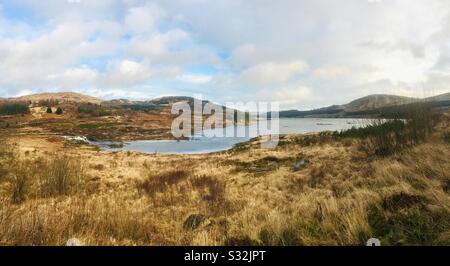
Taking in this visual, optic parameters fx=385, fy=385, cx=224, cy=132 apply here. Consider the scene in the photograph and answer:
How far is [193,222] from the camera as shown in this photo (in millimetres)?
9414

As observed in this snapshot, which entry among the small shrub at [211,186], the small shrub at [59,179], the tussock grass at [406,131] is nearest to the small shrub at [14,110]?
the small shrub at [59,179]

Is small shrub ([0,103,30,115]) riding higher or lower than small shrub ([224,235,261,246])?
higher

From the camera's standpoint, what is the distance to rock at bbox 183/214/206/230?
916 cm

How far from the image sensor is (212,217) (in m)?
10.0

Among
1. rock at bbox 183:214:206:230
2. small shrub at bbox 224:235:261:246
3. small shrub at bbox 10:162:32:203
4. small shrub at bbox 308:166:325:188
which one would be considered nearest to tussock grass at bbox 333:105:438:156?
small shrub at bbox 308:166:325:188

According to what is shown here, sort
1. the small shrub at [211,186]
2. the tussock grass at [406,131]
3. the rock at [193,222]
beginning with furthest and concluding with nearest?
the tussock grass at [406,131], the small shrub at [211,186], the rock at [193,222]

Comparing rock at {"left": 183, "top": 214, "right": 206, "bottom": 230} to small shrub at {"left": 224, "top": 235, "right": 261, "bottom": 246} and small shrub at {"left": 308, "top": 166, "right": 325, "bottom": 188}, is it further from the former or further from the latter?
small shrub at {"left": 308, "top": 166, "right": 325, "bottom": 188}

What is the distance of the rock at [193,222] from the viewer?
30.0ft

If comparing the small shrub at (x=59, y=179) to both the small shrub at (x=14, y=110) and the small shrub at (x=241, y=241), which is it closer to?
the small shrub at (x=241, y=241)

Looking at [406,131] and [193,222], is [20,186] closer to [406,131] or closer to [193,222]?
[193,222]

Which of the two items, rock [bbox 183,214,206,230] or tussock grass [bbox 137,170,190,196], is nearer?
rock [bbox 183,214,206,230]

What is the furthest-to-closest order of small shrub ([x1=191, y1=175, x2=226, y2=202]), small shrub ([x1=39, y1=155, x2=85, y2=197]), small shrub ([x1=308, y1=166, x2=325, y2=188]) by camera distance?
small shrub ([x1=39, y1=155, x2=85, y2=197]) → small shrub ([x1=191, y1=175, x2=226, y2=202]) → small shrub ([x1=308, y1=166, x2=325, y2=188])
